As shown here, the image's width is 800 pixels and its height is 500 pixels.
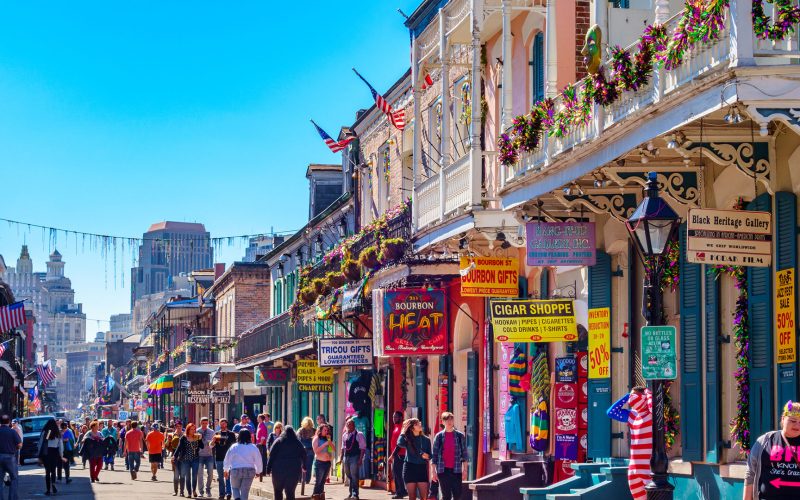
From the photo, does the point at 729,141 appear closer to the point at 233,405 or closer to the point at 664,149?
the point at 664,149

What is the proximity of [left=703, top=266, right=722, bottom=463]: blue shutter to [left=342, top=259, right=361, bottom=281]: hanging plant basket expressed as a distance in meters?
15.0

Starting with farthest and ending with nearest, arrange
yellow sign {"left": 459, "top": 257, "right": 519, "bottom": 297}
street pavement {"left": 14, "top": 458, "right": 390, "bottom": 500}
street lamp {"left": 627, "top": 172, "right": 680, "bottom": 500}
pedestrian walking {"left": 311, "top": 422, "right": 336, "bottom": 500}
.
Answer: street pavement {"left": 14, "top": 458, "right": 390, "bottom": 500} → pedestrian walking {"left": 311, "top": 422, "right": 336, "bottom": 500} → yellow sign {"left": 459, "top": 257, "right": 519, "bottom": 297} → street lamp {"left": 627, "top": 172, "right": 680, "bottom": 500}

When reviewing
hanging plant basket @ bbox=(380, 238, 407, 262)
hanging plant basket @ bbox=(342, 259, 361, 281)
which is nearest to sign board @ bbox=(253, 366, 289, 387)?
hanging plant basket @ bbox=(342, 259, 361, 281)

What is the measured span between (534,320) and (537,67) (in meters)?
3.76

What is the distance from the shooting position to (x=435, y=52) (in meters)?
23.1

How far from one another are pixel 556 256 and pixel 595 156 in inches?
123

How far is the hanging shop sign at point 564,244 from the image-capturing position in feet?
56.6

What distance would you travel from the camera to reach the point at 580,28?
18875mm

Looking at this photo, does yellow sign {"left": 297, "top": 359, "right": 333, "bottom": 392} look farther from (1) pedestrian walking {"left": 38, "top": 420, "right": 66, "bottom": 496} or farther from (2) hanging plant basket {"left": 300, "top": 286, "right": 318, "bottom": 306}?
(1) pedestrian walking {"left": 38, "top": 420, "right": 66, "bottom": 496}

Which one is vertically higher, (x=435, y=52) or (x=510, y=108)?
(x=435, y=52)

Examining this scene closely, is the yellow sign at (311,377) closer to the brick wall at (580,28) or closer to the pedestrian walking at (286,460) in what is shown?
the pedestrian walking at (286,460)

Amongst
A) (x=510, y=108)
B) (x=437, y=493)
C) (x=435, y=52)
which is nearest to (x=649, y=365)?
(x=510, y=108)

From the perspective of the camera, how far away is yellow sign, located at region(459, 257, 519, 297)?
20906 millimetres

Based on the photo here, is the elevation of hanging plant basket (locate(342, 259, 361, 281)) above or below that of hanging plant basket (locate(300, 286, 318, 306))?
above
